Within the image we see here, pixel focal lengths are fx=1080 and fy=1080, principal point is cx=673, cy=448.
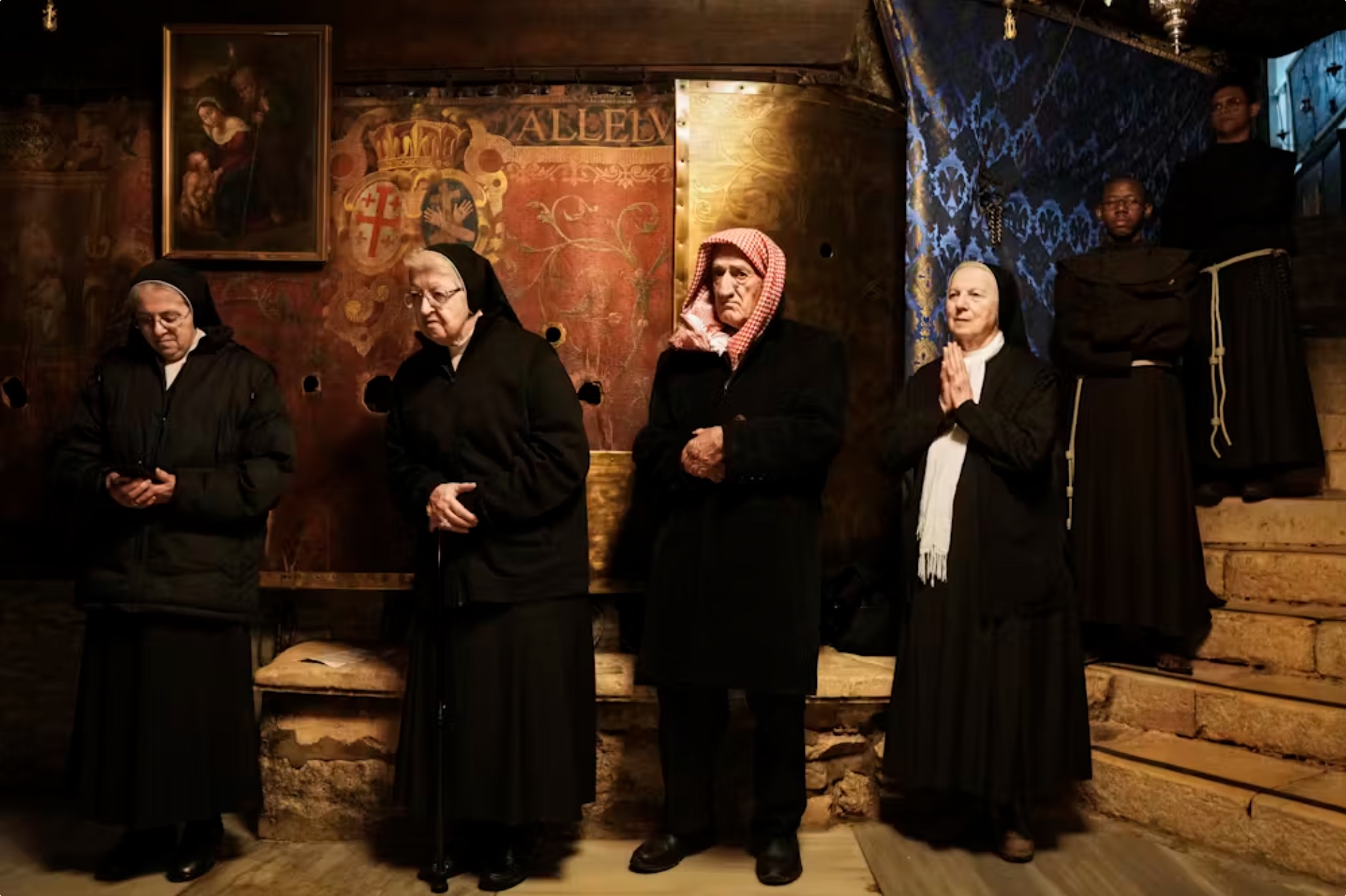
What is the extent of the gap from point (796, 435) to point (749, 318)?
1.24 ft

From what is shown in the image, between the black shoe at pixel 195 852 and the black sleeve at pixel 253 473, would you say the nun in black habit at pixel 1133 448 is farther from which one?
the black shoe at pixel 195 852

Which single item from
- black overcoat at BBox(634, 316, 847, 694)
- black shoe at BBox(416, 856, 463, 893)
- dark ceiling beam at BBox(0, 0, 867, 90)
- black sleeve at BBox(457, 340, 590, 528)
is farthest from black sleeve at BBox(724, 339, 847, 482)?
dark ceiling beam at BBox(0, 0, 867, 90)

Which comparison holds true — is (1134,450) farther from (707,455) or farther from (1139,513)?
(707,455)

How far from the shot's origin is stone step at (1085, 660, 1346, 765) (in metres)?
3.24

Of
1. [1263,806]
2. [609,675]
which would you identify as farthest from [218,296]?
[1263,806]

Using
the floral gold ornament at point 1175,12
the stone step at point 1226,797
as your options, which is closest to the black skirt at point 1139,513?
the stone step at point 1226,797

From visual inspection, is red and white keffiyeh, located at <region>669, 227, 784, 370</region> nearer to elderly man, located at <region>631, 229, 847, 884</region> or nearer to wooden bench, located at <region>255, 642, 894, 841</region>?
elderly man, located at <region>631, 229, 847, 884</region>

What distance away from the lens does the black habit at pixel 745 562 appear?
2.83 metres

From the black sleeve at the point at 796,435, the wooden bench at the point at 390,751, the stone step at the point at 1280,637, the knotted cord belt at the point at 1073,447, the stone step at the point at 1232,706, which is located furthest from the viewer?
the knotted cord belt at the point at 1073,447

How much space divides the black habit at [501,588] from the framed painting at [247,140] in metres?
1.11

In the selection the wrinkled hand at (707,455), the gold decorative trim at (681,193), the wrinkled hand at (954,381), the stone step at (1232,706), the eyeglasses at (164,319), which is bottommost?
the stone step at (1232,706)

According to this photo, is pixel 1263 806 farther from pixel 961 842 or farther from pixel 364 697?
pixel 364 697

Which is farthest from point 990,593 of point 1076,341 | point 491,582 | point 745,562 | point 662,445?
point 491,582

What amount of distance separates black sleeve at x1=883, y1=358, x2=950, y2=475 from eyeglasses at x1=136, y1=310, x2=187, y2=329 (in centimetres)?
203
